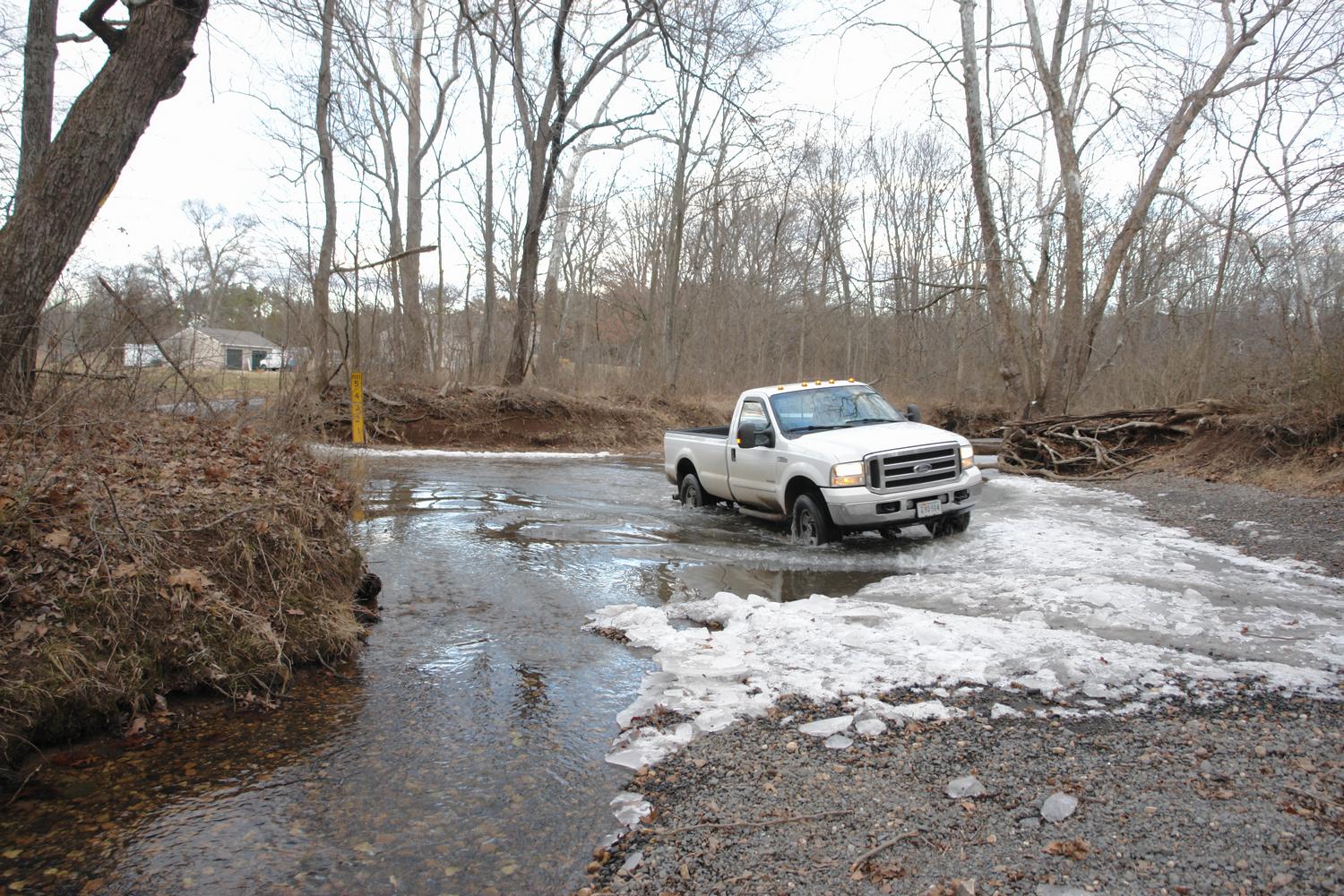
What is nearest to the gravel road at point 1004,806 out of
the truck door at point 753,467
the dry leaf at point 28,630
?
the dry leaf at point 28,630

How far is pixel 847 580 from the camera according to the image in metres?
8.21

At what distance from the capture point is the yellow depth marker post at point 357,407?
2091 centimetres

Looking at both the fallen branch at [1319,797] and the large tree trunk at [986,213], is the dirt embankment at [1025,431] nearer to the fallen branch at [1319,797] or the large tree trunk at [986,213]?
the large tree trunk at [986,213]

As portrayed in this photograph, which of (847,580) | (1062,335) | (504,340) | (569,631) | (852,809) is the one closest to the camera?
(852,809)

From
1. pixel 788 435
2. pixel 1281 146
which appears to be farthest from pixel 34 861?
pixel 1281 146

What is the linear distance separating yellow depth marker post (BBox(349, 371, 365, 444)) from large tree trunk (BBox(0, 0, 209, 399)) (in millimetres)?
13628

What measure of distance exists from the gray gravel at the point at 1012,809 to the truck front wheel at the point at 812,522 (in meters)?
5.01

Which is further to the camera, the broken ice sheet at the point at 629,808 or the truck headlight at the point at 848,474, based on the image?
the truck headlight at the point at 848,474

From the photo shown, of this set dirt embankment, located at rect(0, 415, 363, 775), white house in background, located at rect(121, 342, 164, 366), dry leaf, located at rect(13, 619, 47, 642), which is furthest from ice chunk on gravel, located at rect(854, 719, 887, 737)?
white house in background, located at rect(121, 342, 164, 366)

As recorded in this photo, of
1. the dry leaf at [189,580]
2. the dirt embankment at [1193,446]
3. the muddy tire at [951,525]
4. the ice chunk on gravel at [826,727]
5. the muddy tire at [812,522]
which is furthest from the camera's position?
the dirt embankment at [1193,446]

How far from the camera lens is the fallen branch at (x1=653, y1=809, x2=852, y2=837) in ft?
11.4

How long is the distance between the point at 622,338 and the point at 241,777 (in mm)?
60313

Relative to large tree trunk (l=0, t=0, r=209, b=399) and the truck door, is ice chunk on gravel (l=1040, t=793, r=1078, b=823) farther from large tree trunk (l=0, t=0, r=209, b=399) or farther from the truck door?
large tree trunk (l=0, t=0, r=209, b=399)

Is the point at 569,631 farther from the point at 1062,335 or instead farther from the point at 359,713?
the point at 1062,335
